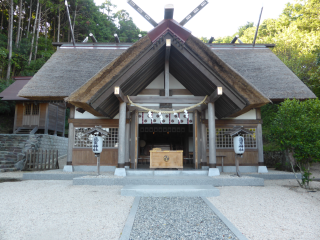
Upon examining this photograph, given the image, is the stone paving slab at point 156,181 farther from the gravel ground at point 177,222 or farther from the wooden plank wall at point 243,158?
the wooden plank wall at point 243,158

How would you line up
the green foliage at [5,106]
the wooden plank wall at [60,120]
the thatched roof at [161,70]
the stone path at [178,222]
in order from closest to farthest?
the stone path at [178,222]
the thatched roof at [161,70]
the green foliage at [5,106]
the wooden plank wall at [60,120]

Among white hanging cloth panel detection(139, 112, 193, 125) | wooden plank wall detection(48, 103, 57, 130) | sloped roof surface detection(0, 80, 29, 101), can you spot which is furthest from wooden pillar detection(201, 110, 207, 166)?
sloped roof surface detection(0, 80, 29, 101)

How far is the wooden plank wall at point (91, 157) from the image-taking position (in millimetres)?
7930

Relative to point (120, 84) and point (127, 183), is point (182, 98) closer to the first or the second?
point (120, 84)

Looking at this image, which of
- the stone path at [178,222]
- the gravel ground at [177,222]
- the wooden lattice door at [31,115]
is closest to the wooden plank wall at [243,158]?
the stone path at [178,222]

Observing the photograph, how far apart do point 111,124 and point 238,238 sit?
247 inches

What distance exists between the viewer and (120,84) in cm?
594

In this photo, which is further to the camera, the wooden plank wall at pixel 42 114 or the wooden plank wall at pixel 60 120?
the wooden plank wall at pixel 60 120

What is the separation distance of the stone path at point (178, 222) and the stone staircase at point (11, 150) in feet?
28.2

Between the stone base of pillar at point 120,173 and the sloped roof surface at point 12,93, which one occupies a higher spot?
the sloped roof surface at point 12,93

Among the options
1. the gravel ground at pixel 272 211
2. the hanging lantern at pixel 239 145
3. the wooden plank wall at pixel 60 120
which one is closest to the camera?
the gravel ground at pixel 272 211

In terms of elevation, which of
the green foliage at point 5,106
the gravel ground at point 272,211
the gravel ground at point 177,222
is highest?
the green foliage at point 5,106

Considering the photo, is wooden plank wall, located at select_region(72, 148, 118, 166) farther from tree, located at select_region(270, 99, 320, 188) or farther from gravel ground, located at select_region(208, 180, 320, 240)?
tree, located at select_region(270, 99, 320, 188)

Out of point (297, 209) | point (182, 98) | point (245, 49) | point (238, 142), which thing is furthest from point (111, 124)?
point (245, 49)
